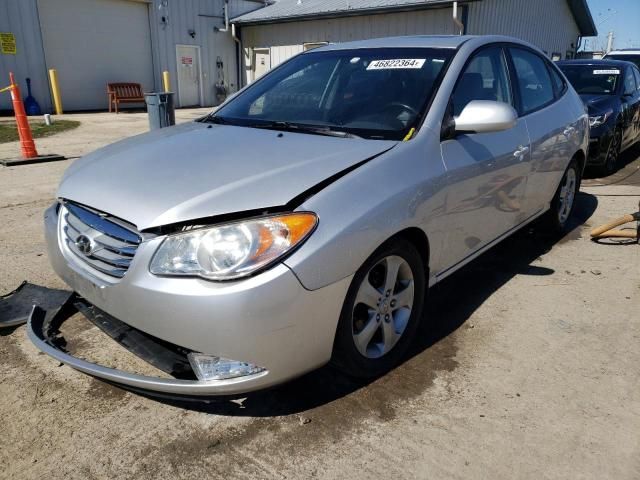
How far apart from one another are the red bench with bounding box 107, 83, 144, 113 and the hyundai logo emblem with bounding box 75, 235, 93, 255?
16287 millimetres

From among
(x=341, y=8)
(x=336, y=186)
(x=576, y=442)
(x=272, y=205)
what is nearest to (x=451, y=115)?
(x=336, y=186)

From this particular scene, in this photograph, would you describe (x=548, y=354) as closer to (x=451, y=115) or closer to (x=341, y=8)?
(x=451, y=115)

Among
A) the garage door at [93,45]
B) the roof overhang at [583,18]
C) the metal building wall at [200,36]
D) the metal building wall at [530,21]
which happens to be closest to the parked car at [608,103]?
the metal building wall at [530,21]

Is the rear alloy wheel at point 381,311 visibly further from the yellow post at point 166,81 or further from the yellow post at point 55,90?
the yellow post at point 166,81

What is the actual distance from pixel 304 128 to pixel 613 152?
21.3ft

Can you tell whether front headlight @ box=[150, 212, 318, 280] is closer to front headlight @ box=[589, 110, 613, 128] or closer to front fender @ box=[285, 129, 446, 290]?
front fender @ box=[285, 129, 446, 290]

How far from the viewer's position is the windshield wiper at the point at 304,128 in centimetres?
276

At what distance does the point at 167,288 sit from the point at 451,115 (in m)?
1.80

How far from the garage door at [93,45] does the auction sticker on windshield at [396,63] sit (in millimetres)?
16067

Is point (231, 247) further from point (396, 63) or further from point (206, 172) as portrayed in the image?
point (396, 63)

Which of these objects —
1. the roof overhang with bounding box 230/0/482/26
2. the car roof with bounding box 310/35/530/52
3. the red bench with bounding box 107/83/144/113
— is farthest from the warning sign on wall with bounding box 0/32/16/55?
the car roof with bounding box 310/35/530/52

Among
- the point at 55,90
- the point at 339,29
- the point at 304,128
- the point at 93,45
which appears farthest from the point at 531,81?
the point at 93,45

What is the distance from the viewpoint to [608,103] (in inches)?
296

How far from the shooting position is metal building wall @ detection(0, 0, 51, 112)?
49.1 feet
